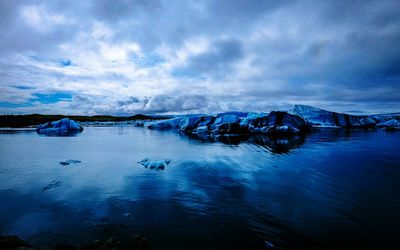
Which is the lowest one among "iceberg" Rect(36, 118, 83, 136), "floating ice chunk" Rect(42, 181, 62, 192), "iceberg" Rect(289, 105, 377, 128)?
"floating ice chunk" Rect(42, 181, 62, 192)

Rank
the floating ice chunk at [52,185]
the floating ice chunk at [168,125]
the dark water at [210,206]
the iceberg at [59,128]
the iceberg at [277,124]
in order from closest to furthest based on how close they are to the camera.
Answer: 1. the dark water at [210,206]
2. the floating ice chunk at [52,185]
3. the iceberg at [277,124]
4. the iceberg at [59,128]
5. the floating ice chunk at [168,125]

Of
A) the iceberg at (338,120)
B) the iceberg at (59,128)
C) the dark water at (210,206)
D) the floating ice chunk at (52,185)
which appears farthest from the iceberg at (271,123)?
the floating ice chunk at (52,185)

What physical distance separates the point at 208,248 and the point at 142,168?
263 inches

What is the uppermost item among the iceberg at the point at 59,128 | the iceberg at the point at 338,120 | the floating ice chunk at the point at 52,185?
the iceberg at the point at 338,120

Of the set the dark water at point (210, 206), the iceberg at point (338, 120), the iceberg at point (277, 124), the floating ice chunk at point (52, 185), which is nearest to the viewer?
the dark water at point (210, 206)

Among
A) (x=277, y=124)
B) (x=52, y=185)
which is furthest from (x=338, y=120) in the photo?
(x=52, y=185)

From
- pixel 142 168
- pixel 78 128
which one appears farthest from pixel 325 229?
pixel 78 128

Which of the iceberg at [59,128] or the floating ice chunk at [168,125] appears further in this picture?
the floating ice chunk at [168,125]

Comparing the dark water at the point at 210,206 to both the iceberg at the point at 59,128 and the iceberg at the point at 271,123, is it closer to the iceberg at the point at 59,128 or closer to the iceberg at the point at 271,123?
the iceberg at the point at 271,123

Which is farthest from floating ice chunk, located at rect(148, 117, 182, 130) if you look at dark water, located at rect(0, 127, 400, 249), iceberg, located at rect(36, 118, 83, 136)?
dark water, located at rect(0, 127, 400, 249)

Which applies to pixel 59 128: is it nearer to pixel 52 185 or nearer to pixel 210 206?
pixel 52 185

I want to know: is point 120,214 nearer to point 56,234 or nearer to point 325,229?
point 56,234

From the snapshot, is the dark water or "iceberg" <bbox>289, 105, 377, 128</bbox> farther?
"iceberg" <bbox>289, 105, 377, 128</bbox>

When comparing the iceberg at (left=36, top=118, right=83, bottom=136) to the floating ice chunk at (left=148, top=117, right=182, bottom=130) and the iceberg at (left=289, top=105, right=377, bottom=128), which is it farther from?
the iceberg at (left=289, top=105, right=377, bottom=128)
